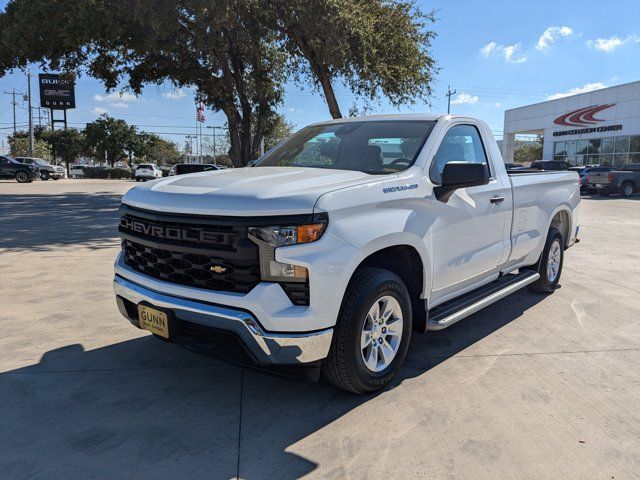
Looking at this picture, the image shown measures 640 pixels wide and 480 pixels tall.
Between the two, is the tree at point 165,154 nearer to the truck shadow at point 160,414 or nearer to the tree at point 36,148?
the tree at point 36,148

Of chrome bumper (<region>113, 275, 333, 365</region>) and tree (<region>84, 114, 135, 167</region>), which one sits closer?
chrome bumper (<region>113, 275, 333, 365</region>)

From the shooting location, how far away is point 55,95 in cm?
6738

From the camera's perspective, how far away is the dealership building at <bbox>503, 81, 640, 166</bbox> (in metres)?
33.5

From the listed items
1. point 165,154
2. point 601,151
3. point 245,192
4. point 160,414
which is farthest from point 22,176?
point 165,154

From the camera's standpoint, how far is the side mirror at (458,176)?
3570mm

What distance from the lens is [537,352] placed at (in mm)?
4238

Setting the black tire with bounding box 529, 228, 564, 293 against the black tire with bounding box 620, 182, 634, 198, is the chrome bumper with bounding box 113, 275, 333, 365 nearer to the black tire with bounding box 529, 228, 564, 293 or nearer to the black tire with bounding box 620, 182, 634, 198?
the black tire with bounding box 529, 228, 564, 293

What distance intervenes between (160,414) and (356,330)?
136cm

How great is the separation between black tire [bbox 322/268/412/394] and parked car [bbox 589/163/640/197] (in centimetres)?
2503

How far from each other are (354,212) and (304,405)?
52.4 inches

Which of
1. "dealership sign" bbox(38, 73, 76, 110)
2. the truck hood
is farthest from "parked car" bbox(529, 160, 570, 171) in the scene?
"dealership sign" bbox(38, 73, 76, 110)

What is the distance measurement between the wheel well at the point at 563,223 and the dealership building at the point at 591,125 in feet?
106

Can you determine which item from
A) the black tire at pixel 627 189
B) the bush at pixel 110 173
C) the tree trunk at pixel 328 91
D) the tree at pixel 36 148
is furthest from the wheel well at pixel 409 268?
the tree at pixel 36 148

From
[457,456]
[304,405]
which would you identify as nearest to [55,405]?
[304,405]
